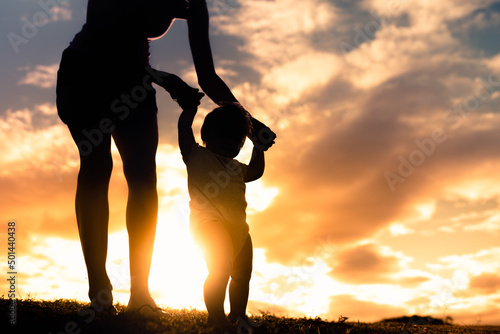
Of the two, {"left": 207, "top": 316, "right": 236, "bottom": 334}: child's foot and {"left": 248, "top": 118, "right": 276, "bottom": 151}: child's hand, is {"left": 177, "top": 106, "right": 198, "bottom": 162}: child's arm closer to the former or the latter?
{"left": 248, "top": 118, "right": 276, "bottom": 151}: child's hand

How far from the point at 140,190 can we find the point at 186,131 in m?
0.79

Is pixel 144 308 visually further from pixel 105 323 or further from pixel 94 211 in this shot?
pixel 94 211

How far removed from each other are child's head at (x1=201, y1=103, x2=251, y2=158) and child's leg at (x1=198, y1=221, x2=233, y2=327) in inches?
26.5

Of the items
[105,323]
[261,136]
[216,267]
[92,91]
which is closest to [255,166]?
[261,136]

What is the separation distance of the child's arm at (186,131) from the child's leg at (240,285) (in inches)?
39.6

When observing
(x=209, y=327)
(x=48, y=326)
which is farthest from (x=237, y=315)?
(x=48, y=326)

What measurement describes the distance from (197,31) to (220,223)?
81.2 inches

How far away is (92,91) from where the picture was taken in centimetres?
469

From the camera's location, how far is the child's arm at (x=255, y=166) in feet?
15.5

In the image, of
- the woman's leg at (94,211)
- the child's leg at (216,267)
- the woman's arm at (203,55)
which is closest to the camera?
the child's leg at (216,267)

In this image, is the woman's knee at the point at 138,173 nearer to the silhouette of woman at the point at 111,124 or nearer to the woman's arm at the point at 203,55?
the silhouette of woman at the point at 111,124

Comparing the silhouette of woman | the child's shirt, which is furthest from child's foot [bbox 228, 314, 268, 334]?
the silhouette of woman

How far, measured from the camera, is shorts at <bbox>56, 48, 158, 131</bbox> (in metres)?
4.68

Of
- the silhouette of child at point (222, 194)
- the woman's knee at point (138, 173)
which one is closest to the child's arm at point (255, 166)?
the silhouette of child at point (222, 194)
